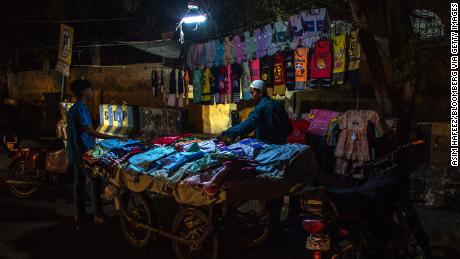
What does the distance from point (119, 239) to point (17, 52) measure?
18976mm

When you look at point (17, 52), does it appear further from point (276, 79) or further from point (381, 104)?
point (381, 104)

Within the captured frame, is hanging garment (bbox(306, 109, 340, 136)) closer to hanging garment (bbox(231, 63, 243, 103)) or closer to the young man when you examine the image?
hanging garment (bbox(231, 63, 243, 103))

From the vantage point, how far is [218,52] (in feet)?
35.3

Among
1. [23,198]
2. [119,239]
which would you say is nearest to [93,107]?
[23,198]

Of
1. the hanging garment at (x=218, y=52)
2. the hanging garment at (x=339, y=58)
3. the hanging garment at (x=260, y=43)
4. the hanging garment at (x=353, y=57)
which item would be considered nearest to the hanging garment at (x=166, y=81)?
the hanging garment at (x=218, y=52)

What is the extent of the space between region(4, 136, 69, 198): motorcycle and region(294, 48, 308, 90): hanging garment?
208 inches

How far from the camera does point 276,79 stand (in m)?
9.24

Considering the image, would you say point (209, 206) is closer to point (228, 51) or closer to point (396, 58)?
point (396, 58)

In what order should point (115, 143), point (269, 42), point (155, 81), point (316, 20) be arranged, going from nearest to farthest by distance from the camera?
point (115, 143)
point (316, 20)
point (269, 42)
point (155, 81)

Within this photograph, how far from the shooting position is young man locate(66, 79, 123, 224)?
700cm

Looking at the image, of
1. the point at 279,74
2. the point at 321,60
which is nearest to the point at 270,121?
the point at 321,60

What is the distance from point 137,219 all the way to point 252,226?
170 cm

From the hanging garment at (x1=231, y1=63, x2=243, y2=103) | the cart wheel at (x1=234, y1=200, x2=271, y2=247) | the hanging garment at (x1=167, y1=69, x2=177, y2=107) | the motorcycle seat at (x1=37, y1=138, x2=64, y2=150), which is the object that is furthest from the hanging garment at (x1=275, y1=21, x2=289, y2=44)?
the motorcycle seat at (x1=37, y1=138, x2=64, y2=150)

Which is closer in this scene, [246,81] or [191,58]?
[246,81]
